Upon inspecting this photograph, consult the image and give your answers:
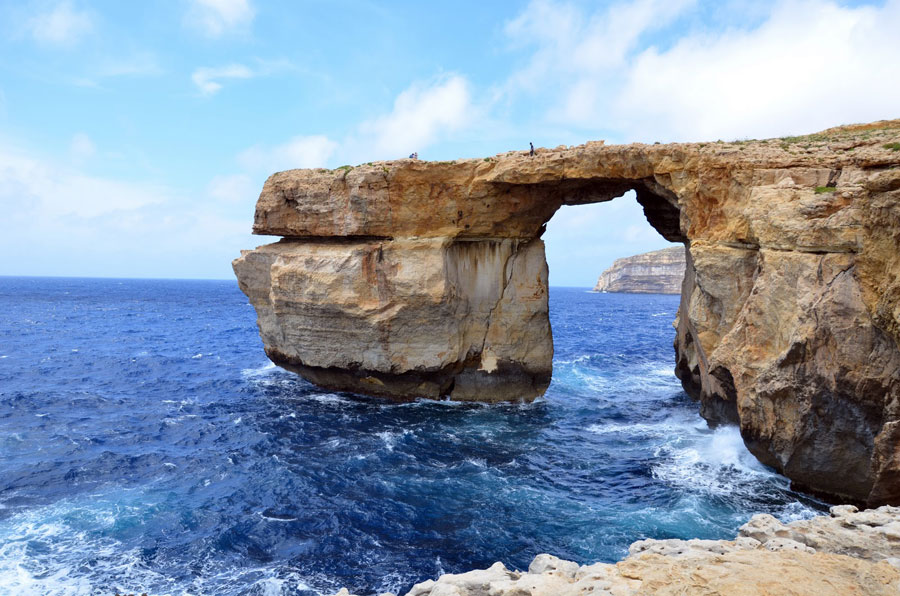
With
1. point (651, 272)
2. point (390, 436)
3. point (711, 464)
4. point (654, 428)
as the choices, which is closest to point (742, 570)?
point (711, 464)

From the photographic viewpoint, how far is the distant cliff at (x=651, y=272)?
144 metres

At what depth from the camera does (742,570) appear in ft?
27.6

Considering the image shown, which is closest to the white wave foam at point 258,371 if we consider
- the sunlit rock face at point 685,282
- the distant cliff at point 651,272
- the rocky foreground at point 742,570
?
the sunlit rock face at point 685,282

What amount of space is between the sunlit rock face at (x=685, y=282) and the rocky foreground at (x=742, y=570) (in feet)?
16.0

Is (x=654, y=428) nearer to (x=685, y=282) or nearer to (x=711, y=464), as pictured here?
(x=711, y=464)

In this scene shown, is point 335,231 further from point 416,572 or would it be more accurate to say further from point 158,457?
point 416,572

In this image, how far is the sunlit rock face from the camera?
14.0 m

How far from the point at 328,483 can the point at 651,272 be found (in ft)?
478

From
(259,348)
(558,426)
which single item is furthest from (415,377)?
(259,348)

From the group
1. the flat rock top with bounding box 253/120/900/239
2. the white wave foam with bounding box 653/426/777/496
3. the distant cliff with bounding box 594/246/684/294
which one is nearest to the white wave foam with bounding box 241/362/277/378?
the flat rock top with bounding box 253/120/900/239

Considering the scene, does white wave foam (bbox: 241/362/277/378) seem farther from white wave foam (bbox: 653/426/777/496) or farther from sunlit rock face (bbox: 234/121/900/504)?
white wave foam (bbox: 653/426/777/496)

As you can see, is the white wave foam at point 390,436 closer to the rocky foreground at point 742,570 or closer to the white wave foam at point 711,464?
the white wave foam at point 711,464

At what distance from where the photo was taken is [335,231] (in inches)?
1014

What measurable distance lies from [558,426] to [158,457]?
15484 mm
